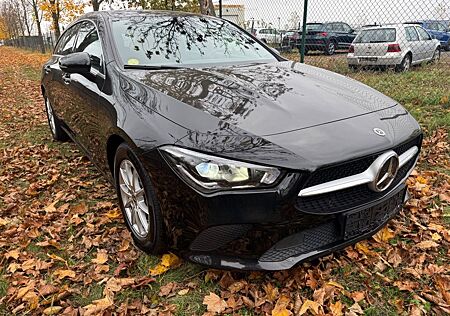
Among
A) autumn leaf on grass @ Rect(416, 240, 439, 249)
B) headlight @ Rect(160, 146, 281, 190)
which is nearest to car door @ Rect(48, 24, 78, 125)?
headlight @ Rect(160, 146, 281, 190)

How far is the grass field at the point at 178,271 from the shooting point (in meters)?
2.04

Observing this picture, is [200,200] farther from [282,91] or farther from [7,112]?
[7,112]

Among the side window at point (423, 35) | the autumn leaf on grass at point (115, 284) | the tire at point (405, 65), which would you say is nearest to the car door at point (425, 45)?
the side window at point (423, 35)

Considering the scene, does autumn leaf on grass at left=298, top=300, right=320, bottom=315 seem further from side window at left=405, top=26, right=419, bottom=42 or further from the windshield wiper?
side window at left=405, top=26, right=419, bottom=42

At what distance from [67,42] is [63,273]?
280cm

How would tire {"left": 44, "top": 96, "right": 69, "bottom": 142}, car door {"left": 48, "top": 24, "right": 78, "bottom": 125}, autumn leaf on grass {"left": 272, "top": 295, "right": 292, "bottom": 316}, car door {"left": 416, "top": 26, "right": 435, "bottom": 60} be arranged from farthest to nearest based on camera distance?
car door {"left": 416, "top": 26, "right": 435, "bottom": 60} → tire {"left": 44, "top": 96, "right": 69, "bottom": 142} → car door {"left": 48, "top": 24, "right": 78, "bottom": 125} → autumn leaf on grass {"left": 272, "top": 295, "right": 292, "bottom": 316}

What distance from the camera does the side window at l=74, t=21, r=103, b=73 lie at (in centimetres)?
288

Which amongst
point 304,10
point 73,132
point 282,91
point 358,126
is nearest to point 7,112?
point 73,132

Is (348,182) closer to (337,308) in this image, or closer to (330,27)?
(337,308)

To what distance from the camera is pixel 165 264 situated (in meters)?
2.32

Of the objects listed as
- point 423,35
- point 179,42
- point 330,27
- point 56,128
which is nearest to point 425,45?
point 423,35

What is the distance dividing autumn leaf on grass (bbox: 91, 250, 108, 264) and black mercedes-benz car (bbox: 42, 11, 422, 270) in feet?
0.76

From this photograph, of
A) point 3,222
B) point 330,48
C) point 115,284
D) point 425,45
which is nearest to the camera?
point 115,284

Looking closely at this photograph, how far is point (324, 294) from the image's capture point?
2.07 meters
